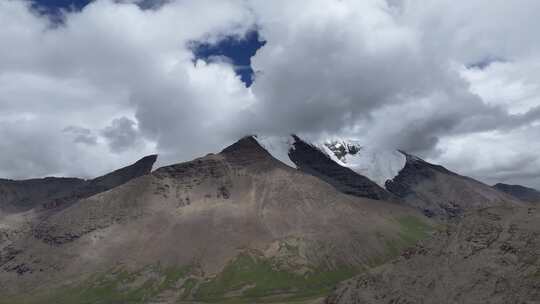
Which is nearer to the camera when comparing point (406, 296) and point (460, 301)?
point (460, 301)

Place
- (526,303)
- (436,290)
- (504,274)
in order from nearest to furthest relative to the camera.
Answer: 1. (526,303)
2. (504,274)
3. (436,290)

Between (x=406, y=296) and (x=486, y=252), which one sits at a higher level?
(x=486, y=252)

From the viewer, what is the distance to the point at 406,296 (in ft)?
650

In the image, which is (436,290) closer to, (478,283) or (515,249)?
(478,283)

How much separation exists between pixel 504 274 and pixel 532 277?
1003cm

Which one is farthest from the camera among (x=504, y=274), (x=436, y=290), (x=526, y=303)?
(x=436, y=290)

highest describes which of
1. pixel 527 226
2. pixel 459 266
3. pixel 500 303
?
pixel 527 226

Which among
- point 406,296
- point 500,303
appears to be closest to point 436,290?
point 406,296

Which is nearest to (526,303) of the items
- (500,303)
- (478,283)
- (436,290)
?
(500,303)

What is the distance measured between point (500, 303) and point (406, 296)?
37.4m

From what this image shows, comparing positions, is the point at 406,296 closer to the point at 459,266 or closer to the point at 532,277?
the point at 459,266

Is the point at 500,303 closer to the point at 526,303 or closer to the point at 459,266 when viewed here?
the point at 526,303

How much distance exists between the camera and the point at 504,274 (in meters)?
178

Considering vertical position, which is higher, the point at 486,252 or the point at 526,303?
the point at 486,252
